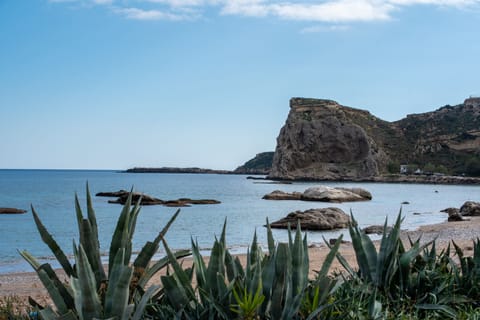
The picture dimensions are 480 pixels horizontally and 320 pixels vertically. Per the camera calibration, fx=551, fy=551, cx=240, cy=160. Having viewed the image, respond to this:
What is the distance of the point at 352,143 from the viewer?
11062 cm

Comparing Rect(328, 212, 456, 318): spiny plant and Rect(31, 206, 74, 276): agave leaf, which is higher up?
Rect(31, 206, 74, 276): agave leaf

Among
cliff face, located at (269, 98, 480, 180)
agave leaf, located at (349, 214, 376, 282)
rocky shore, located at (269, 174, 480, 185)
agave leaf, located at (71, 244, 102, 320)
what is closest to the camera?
agave leaf, located at (71, 244, 102, 320)

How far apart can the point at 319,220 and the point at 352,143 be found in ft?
287

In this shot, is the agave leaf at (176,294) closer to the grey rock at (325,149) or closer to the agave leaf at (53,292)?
the agave leaf at (53,292)

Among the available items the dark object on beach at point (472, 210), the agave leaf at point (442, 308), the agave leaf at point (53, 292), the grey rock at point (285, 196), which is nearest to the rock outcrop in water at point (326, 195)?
the grey rock at point (285, 196)

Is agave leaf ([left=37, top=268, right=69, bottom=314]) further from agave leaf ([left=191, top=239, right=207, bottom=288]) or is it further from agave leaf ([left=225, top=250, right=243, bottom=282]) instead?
agave leaf ([left=225, top=250, right=243, bottom=282])

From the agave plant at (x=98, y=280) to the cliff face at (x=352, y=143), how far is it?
107169mm

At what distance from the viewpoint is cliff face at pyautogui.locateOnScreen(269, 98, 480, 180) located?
111062 mm

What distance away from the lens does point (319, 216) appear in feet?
85.3

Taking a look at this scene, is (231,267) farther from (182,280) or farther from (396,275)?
(396,275)

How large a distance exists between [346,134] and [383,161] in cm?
1323

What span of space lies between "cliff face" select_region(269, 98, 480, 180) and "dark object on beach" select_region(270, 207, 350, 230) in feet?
277

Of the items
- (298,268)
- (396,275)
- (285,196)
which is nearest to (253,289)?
(298,268)

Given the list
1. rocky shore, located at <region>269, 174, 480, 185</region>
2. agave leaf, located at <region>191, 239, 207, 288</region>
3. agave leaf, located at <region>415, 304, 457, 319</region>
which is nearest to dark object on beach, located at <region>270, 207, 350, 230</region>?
agave leaf, located at <region>415, 304, 457, 319</region>
